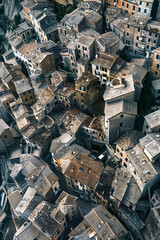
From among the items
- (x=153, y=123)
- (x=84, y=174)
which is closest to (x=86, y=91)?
(x=153, y=123)

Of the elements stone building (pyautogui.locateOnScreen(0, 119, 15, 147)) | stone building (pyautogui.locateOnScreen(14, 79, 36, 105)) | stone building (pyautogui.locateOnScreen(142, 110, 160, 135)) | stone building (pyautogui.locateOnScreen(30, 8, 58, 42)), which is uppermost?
stone building (pyautogui.locateOnScreen(30, 8, 58, 42))

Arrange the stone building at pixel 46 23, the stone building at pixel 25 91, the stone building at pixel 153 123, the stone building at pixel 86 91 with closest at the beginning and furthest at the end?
the stone building at pixel 153 123 < the stone building at pixel 86 91 < the stone building at pixel 25 91 < the stone building at pixel 46 23

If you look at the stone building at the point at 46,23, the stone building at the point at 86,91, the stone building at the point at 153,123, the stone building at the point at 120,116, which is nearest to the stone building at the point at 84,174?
the stone building at the point at 120,116

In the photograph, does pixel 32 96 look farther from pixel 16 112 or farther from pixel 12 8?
pixel 12 8

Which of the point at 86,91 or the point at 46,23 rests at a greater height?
the point at 46,23

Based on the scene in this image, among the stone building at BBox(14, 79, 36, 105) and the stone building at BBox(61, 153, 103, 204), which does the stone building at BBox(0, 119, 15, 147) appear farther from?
the stone building at BBox(61, 153, 103, 204)

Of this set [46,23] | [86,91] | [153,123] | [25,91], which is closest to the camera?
[153,123]

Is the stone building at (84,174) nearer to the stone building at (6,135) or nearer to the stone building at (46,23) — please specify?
the stone building at (6,135)

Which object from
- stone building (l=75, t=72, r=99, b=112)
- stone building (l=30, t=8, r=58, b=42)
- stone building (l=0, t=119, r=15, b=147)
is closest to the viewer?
stone building (l=75, t=72, r=99, b=112)

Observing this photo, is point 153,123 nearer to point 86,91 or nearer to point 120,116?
point 120,116

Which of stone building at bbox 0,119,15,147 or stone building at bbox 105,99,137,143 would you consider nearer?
stone building at bbox 105,99,137,143

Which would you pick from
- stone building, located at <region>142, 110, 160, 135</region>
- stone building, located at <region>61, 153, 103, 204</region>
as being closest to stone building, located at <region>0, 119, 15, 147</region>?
stone building, located at <region>61, 153, 103, 204</region>
